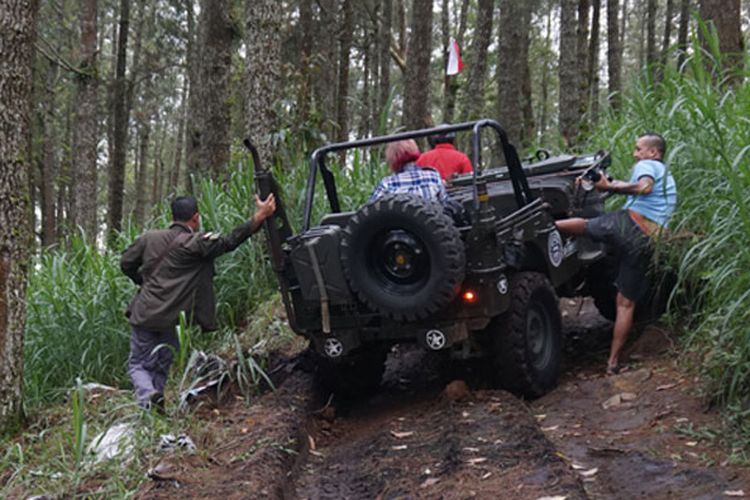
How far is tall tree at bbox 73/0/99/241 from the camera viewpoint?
14578 mm

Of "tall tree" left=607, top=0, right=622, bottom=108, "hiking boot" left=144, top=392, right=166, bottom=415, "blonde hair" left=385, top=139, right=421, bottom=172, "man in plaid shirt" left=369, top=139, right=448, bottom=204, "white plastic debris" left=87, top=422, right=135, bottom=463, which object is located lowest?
"white plastic debris" left=87, top=422, right=135, bottom=463

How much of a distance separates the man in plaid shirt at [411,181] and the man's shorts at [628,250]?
1412 millimetres

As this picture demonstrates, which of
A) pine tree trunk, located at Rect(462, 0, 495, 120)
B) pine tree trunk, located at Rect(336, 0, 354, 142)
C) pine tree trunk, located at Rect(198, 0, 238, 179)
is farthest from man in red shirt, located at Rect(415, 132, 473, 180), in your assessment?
pine tree trunk, located at Rect(336, 0, 354, 142)

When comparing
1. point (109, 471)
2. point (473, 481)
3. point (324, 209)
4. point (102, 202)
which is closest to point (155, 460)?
point (109, 471)

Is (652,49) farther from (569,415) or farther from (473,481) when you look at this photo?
(473,481)

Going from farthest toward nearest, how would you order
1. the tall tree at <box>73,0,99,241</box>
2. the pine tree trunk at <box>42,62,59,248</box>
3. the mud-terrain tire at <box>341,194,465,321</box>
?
the pine tree trunk at <box>42,62,59,248</box>, the tall tree at <box>73,0,99,241</box>, the mud-terrain tire at <box>341,194,465,321</box>

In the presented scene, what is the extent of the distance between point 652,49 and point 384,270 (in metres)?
20.0

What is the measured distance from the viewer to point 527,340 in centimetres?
582

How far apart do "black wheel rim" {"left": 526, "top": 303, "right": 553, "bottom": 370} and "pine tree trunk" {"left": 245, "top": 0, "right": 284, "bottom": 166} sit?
3823mm

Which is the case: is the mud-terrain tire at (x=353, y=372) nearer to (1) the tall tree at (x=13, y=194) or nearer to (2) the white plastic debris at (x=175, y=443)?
(2) the white plastic debris at (x=175, y=443)

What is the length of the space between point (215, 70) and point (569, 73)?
233 inches

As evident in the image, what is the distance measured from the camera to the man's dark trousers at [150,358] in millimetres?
6375

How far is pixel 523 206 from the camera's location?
650 centimetres

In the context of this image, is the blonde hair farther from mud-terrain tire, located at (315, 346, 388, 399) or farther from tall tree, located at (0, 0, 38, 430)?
tall tree, located at (0, 0, 38, 430)
